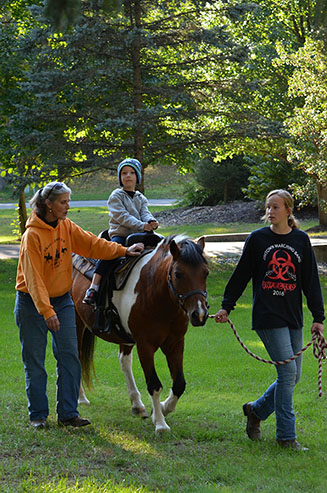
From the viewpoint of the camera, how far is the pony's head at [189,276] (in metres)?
5.59

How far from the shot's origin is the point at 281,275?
5414mm

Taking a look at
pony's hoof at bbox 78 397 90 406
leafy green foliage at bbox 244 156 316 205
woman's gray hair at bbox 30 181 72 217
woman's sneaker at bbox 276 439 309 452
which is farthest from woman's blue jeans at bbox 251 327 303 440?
leafy green foliage at bbox 244 156 316 205

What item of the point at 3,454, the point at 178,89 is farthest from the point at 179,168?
the point at 3,454

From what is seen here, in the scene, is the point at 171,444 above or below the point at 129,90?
below

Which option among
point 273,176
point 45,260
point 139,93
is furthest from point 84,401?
point 273,176

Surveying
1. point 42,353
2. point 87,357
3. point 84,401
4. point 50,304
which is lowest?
point 84,401

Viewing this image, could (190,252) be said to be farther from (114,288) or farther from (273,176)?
(273,176)

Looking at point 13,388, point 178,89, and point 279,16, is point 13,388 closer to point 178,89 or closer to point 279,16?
point 178,89

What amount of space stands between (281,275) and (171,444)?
173 centimetres

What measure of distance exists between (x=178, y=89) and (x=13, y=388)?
10331 mm

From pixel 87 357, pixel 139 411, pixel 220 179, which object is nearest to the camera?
pixel 139 411

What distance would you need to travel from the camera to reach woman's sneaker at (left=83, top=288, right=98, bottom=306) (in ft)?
21.7

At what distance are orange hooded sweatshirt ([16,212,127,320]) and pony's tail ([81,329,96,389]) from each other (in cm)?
150

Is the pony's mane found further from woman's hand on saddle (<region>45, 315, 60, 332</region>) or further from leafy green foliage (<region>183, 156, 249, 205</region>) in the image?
leafy green foliage (<region>183, 156, 249, 205</region>)
